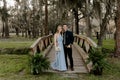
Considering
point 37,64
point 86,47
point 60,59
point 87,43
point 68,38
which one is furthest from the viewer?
point 86,47

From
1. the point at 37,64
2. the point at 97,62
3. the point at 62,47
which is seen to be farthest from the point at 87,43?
the point at 37,64

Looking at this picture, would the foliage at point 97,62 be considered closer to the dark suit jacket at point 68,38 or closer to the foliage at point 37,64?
the dark suit jacket at point 68,38

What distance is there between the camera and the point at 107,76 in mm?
10148

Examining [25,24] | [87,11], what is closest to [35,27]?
[25,24]

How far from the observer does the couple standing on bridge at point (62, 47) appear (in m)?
10.6

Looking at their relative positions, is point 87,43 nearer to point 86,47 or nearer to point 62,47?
point 86,47

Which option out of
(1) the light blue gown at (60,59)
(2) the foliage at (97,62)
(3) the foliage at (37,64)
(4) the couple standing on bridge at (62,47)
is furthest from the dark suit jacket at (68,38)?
(3) the foliage at (37,64)

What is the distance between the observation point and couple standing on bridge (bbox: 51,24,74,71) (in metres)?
10.6

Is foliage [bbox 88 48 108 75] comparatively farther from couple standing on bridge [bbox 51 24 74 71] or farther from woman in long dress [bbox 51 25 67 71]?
woman in long dress [bbox 51 25 67 71]

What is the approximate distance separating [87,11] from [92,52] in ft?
38.2

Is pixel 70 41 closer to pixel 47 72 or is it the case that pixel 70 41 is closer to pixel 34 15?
pixel 47 72

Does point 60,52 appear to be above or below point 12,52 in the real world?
above

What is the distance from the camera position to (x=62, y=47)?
1089 centimetres

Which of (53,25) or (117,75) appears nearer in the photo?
(117,75)
